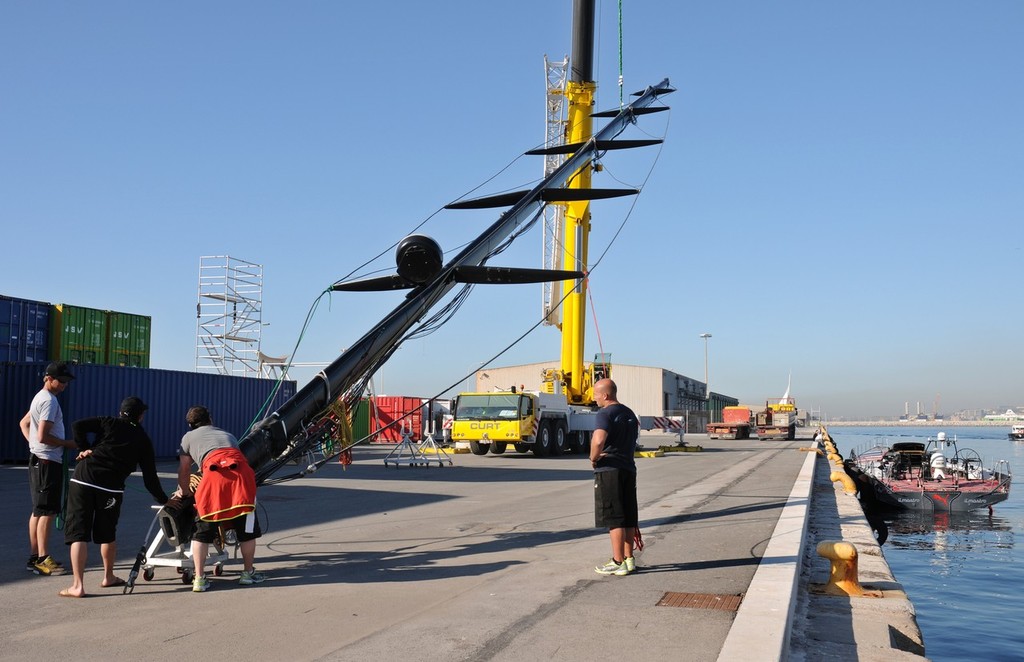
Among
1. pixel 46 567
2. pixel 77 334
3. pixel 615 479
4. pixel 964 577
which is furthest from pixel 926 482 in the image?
pixel 77 334

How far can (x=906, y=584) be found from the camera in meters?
15.3

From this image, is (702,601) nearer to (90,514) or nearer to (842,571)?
(842,571)

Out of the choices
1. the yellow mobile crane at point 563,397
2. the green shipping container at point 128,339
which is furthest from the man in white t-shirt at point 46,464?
the green shipping container at point 128,339

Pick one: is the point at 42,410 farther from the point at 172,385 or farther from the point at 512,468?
the point at 172,385

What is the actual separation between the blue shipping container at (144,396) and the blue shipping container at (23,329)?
41.2 inches

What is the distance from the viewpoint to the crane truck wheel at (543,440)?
90.7 ft

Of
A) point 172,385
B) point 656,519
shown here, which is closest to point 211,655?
point 656,519

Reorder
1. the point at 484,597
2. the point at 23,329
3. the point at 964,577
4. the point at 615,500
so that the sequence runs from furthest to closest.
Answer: the point at 23,329 < the point at 964,577 < the point at 615,500 < the point at 484,597

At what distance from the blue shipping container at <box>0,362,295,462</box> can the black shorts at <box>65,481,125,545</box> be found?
14184 millimetres

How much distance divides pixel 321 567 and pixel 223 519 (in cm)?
143

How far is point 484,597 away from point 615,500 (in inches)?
55.7

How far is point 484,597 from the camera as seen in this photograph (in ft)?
21.0

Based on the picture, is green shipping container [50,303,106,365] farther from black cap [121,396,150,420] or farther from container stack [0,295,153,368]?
black cap [121,396,150,420]

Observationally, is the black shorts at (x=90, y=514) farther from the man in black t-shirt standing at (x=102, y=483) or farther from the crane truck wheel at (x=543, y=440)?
the crane truck wheel at (x=543, y=440)
